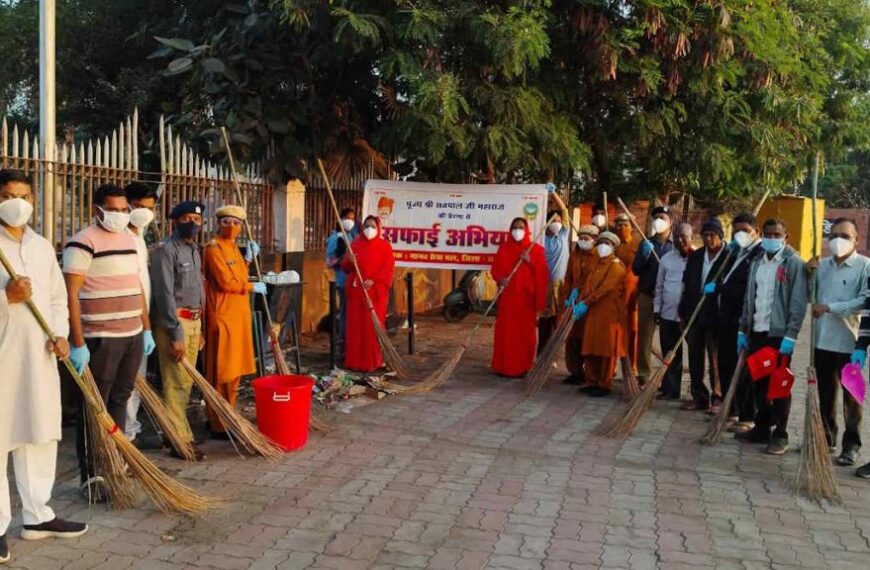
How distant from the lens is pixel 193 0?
10711 millimetres

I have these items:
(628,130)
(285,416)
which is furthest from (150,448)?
(628,130)

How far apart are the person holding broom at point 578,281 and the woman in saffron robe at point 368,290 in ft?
6.31

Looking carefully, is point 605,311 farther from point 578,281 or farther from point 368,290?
point 368,290

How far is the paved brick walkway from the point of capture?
3955 mm

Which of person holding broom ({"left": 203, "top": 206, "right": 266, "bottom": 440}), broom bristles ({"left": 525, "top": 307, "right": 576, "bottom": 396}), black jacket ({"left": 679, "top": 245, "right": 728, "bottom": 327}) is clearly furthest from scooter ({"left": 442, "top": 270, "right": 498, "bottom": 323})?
person holding broom ({"left": 203, "top": 206, "right": 266, "bottom": 440})

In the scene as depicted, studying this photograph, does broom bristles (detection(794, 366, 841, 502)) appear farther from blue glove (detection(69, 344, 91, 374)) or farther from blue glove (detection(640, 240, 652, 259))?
blue glove (detection(69, 344, 91, 374))

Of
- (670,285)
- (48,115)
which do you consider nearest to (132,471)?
(48,115)

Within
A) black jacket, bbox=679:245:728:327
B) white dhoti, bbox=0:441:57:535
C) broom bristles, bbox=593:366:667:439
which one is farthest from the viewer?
black jacket, bbox=679:245:728:327

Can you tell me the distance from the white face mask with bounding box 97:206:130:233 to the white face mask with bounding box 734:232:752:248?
4700 millimetres

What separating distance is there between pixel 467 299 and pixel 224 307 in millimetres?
6832

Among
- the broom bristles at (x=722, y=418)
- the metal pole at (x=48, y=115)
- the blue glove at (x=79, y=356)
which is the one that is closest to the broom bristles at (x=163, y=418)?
the blue glove at (x=79, y=356)

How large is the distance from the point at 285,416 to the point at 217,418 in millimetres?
605

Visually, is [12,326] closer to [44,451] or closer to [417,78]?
[44,451]

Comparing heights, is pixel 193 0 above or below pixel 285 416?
above
